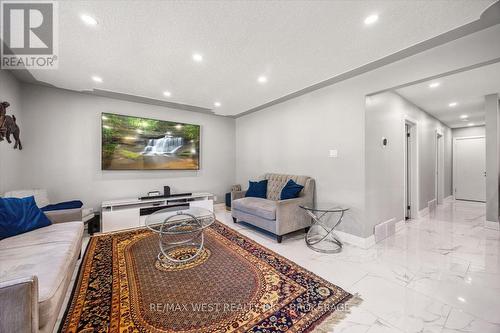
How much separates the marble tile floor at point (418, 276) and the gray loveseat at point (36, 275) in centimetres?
182

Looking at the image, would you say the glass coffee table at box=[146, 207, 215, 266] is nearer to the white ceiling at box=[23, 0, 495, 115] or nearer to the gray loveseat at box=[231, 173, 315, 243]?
the gray loveseat at box=[231, 173, 315, 243]

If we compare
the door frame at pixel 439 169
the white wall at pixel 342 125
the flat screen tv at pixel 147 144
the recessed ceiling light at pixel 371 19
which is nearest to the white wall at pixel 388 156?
the white wall at pixel 342 125

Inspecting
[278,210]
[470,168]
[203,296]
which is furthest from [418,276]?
[470,168]

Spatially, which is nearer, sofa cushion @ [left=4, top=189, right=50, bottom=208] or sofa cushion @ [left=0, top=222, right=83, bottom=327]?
sofa cushion @ [left=0, top=222, right=83, bottom=327]

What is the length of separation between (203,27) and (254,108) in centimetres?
285

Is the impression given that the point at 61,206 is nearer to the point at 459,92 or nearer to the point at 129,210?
the point at 129,210

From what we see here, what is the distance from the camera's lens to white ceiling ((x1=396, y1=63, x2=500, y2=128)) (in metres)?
2.93

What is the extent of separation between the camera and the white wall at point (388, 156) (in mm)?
2924

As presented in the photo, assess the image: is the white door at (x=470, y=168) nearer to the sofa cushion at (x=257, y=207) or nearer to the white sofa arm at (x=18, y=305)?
the sofa cushion at (x=257, y=207)

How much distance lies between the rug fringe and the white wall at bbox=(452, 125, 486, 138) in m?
7.57

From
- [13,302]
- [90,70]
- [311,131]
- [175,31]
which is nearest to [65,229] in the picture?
[13,302]

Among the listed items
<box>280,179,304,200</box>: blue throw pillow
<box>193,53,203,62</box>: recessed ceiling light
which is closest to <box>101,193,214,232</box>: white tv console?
<box>280,179,304,200</box>: blue throw pillow

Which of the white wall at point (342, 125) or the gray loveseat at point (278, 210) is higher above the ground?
the white wall at point (342, 125)

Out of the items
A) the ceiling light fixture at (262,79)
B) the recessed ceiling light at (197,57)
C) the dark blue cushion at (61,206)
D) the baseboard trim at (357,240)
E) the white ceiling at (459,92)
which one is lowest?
the baseboard trim at (357,240)
